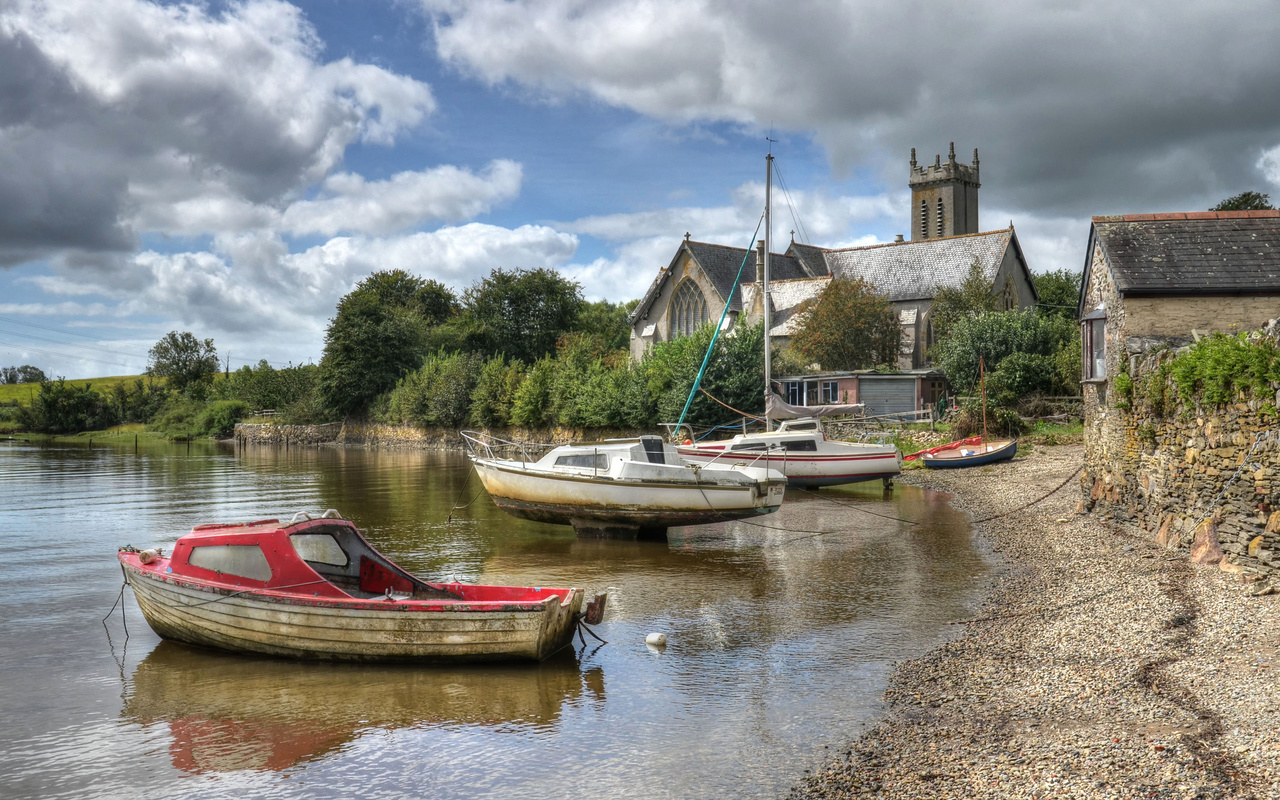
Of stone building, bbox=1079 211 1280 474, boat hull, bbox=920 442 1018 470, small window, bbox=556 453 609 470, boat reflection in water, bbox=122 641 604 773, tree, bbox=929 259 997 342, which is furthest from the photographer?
tree, bbox=929 259 997 342

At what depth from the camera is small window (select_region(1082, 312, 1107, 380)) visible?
20297 millimetres

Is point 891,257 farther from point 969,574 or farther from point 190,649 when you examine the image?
point 190,649

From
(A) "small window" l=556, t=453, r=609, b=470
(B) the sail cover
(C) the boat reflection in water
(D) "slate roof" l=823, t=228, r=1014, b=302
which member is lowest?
(C) the boat reflection in water

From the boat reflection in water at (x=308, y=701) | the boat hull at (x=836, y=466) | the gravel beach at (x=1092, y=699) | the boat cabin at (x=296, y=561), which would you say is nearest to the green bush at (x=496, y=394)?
the boat hull at (x=836, y=466)

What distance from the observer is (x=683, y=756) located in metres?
8.35

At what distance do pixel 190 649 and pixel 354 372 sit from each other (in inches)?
2624

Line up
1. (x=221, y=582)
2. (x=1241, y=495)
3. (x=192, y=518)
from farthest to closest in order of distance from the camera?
(x=192, y=518) → (x=1241, y=495) → (x=221, y=582)

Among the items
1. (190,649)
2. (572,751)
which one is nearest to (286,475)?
(190,649)

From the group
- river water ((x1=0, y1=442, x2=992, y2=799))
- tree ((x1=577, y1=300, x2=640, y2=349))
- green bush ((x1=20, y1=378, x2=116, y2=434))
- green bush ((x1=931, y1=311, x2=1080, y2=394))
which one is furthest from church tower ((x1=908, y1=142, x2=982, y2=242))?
green bush ((x1=20, y1=378, x2=116, y2=434))

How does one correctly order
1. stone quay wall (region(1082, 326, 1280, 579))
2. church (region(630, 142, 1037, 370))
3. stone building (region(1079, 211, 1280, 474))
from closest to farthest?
stone quay wall (region(1082, 326, 1280, 579))
stone building (region(1079, 211, 1280, 474))
church (region(630, 142, 1037, 370))

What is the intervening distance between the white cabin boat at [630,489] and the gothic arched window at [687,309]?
137ft

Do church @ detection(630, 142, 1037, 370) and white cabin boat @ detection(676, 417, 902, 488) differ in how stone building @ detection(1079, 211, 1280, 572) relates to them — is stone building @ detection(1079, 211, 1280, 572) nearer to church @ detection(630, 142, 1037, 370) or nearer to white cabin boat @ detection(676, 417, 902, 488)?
white cabin boat @ detection(676, 417, 902, 488)

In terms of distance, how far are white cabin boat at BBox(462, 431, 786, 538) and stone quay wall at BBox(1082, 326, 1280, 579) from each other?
7.24m

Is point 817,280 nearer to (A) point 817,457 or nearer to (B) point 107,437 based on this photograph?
(A) point 817,457
